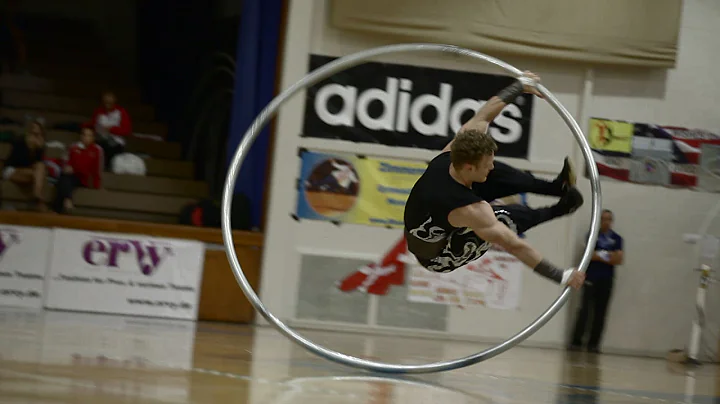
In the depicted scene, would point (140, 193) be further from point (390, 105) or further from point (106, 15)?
point (106, 15)

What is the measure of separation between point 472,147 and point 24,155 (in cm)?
674

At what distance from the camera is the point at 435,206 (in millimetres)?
6219

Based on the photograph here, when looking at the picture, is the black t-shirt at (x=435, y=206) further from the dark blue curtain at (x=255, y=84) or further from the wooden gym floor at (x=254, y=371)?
the dark blue curtain at (x=255, y=84)

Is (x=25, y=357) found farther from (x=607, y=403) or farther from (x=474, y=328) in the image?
(x=474, y=328)

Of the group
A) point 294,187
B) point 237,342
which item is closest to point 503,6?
point 294,187

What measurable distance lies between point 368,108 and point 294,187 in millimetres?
1232

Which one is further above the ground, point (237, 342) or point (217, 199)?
point (217, 199)

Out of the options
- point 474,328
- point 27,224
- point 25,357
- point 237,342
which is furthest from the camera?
point 474,328

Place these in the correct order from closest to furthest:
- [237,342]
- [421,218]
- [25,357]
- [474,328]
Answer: [25,357], [421,218], [237,342], [474,328]

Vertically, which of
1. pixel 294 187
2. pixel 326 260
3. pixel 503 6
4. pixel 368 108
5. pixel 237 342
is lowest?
pixel 237 342

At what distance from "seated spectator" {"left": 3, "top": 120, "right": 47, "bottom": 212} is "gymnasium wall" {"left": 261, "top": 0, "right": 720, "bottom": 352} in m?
2.64

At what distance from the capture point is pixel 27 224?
10.2 meters

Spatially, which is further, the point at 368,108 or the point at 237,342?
the point at 368,108

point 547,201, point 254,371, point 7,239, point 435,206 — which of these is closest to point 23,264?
point 7,239
